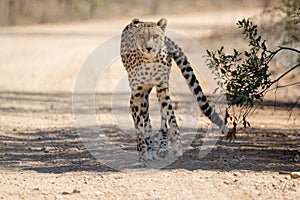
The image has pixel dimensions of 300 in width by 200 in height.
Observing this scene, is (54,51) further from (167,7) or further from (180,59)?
(167,7)

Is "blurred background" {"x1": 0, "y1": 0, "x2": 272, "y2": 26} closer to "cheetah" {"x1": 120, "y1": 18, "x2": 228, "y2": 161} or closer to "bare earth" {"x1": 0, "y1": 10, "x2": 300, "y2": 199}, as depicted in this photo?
"bare earth" {"x1": 0, "y1": 10, "x2": 300, "y2": 199}

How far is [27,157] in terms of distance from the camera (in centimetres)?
880

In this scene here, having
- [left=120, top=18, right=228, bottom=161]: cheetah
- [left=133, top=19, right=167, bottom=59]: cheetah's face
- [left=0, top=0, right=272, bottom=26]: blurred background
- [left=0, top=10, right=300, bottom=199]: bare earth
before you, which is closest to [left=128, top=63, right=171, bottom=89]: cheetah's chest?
[left=120, top=18, right=228, bottom=161]: cheetah

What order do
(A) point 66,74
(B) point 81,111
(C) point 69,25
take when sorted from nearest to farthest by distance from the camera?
(B) point 81,111
(A) point 66,74
(C) point 69,25

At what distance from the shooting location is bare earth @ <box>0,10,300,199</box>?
705 centimetres

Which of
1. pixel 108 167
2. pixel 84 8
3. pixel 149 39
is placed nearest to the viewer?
pixel 108 167

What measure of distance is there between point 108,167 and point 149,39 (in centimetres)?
146

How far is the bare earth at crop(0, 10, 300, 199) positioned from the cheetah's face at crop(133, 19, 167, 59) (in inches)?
50.0

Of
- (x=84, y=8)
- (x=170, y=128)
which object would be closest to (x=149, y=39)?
(x=170, y=128)

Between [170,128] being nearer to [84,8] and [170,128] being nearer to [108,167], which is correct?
[108,167]

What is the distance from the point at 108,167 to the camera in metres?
8.07

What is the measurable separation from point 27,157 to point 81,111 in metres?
4.01

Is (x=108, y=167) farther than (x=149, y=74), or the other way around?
(x=149, y=74)

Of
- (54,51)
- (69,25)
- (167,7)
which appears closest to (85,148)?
(54,51)
